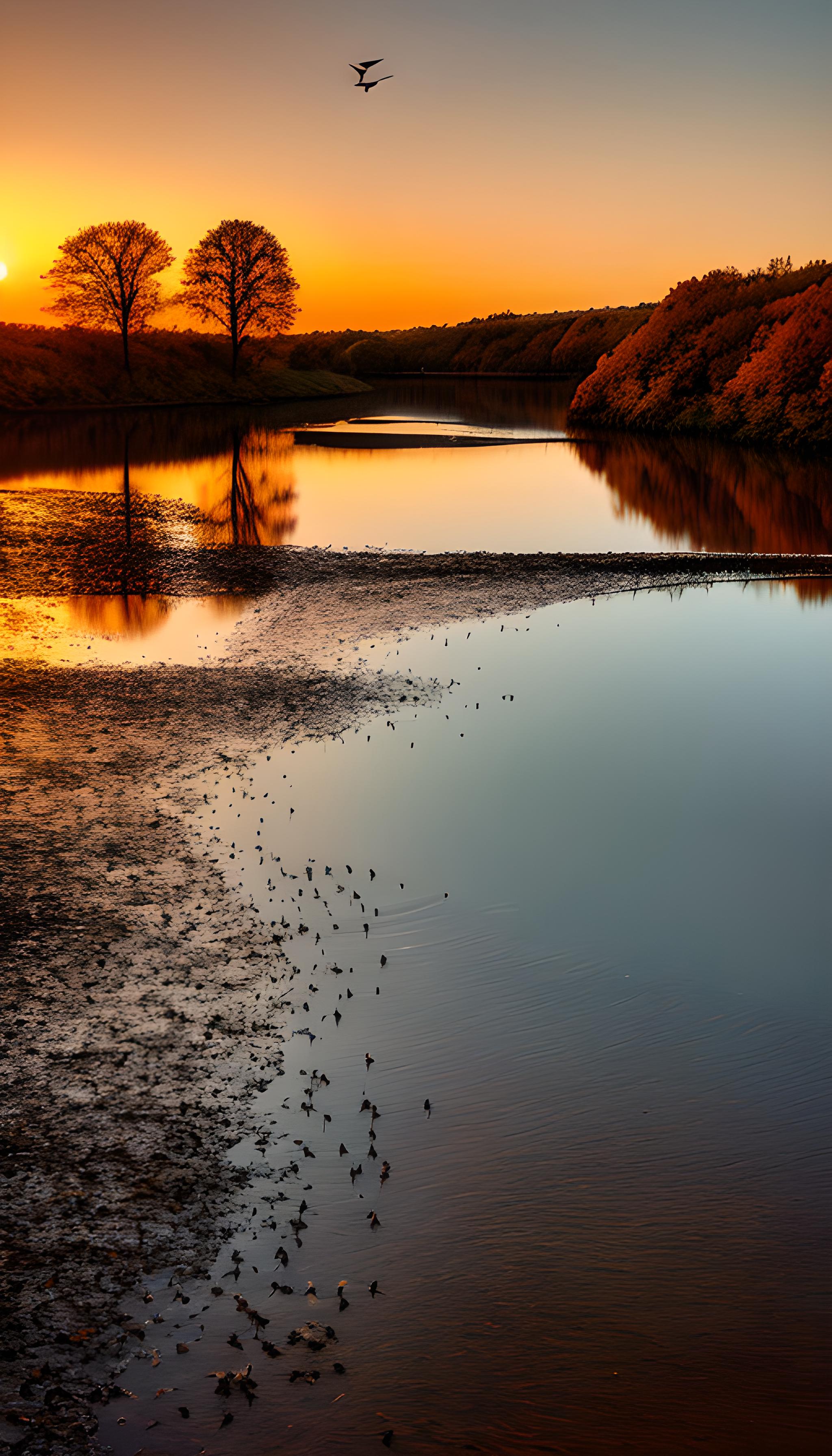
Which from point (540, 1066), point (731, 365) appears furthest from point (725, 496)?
point (540, 1066)

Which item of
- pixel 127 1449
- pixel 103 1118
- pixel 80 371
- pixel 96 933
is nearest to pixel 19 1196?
pixel 103 1118

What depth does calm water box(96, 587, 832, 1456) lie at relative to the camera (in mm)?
5145

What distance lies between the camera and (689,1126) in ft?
23.0

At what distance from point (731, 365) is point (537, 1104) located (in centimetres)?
6482

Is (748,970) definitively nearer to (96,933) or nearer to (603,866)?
(603,866)

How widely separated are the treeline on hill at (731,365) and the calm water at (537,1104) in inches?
1799

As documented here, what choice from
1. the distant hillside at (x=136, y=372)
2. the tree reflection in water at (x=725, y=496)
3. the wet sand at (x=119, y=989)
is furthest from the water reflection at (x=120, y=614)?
the distant hillside at (x=136, y=372)

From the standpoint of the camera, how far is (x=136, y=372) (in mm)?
81062

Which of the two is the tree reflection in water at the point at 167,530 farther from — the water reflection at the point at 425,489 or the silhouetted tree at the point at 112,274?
the silhouetted tree at the point at 112,274

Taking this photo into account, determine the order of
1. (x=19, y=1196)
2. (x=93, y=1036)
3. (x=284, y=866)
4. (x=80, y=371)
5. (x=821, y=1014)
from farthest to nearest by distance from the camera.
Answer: (x=80, y=371)
(x=284, y=866)
(x=821, y=1014)
(x=93, y=1036)
(x=19, y=1196)

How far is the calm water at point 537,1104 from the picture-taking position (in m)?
5.14

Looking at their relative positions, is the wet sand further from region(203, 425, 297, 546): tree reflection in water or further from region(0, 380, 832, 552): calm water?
region(0, 380, 832, 552): calm water

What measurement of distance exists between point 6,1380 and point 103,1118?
188 cm

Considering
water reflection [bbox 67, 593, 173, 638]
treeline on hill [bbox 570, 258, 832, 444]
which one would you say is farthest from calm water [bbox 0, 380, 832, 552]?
water reflection [bbox 67, 593, 173, 638]
